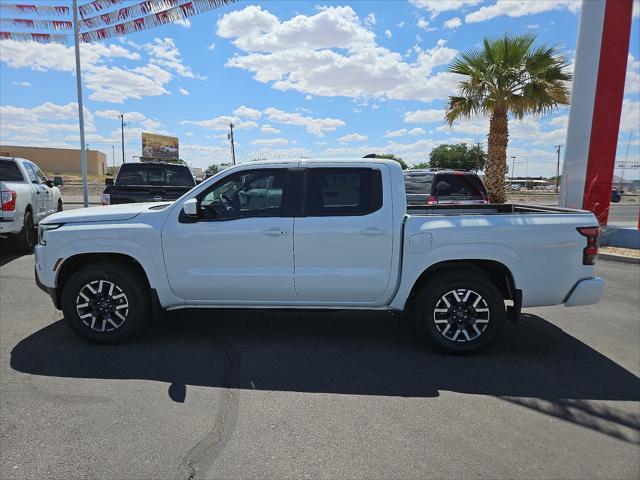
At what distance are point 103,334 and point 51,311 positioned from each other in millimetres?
1638

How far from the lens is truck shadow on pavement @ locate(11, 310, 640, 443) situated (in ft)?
12.7

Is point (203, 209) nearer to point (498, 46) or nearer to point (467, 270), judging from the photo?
point (467, 270)

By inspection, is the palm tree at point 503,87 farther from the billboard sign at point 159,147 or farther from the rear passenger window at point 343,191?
the billboard sign at point 159,147

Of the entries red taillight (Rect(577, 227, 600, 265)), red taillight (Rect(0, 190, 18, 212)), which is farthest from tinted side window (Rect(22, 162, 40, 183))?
red taillight (Rect(577, 227, 600, 265))

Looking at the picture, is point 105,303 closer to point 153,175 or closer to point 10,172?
point 10,172

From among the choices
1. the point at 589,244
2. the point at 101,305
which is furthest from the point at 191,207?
the point at 589,244

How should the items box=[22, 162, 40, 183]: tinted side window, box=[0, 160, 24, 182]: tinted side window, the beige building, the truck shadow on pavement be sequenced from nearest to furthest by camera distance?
the truck shadow on pavement
box=[0, 160, 24, 182]: tinted side window
box=[22, 162, 40, 183]: tinted side window
the beige building

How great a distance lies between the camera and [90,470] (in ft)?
9.23

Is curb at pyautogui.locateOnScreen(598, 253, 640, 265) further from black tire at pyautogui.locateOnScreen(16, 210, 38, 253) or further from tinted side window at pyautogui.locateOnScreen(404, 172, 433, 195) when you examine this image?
black tire at pyautogui.locateOnScreen(16, 210, 38, 253)

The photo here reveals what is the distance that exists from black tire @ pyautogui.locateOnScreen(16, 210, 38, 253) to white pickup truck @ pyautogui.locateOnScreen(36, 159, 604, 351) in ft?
18.2

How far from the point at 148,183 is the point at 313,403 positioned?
8814 mm

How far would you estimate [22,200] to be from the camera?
920 centimetres

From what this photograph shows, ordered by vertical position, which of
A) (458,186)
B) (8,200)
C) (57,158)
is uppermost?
(57,158)

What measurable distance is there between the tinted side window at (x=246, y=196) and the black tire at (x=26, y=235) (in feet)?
21.8
